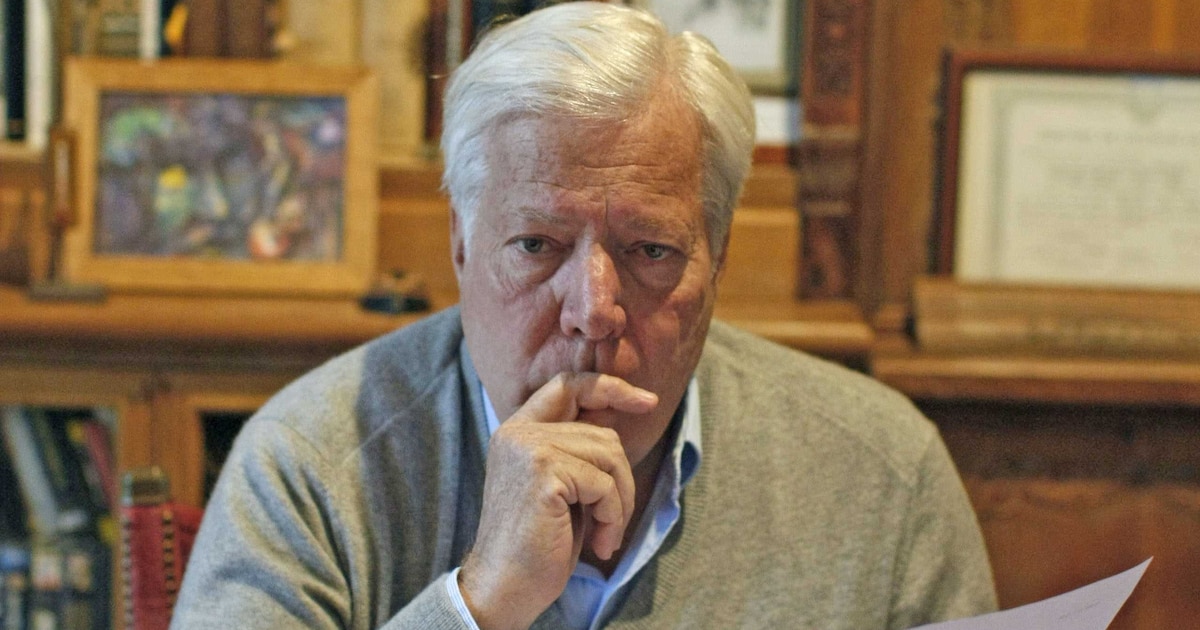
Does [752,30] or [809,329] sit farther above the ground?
Result: [752,30]

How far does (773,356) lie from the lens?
4.88 ft

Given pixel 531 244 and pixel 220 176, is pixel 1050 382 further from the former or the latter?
pixel 220 176

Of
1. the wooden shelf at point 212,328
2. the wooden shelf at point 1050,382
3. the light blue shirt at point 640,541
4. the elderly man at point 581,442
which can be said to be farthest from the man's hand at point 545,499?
the wooden shelf at point 1050,382

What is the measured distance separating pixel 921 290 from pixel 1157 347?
0.37m

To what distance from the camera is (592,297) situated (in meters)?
1.14

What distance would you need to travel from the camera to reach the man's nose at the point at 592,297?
1.14 metres

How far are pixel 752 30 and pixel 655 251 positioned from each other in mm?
930

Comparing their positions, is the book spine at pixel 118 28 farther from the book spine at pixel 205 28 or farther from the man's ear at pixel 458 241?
the man's ear at pixel 458 241

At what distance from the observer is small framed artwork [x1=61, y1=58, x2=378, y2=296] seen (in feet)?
6.07

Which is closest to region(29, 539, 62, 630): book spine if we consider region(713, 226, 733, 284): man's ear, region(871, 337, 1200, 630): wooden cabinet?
region(713, 226, 733, 284): man's ear

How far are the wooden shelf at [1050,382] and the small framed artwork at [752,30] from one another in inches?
20.9

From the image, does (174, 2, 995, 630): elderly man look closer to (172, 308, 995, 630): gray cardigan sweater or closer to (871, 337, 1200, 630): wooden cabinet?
(172, 308, 995, 630): gray cardigan sweater

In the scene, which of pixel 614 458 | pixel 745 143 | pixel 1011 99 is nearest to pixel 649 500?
pixel 614 458

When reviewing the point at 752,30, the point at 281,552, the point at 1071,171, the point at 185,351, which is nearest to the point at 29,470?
the point at 185,351
